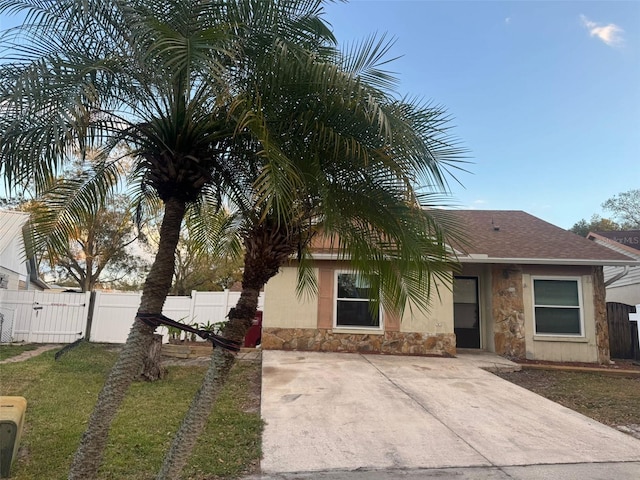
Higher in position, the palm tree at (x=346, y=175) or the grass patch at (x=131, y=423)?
the palm tree at (x=346, y=175)

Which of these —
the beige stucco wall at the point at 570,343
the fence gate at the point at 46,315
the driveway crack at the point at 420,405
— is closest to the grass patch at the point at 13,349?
the fence gate at the point at 46,315

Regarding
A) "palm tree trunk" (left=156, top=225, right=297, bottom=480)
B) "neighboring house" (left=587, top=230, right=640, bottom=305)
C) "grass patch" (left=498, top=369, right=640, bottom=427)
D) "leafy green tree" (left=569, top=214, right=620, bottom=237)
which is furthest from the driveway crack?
"leafy green tree" (left=569, top=214, right=620, bottom=237)

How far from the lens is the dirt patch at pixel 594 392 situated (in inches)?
266

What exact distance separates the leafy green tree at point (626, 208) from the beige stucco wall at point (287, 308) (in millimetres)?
33080

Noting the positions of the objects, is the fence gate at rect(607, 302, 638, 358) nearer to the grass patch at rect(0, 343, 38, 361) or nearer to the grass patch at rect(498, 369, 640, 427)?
the grass patch at rect(498, 369, 640, 427)

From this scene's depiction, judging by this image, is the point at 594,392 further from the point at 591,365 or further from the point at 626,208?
the point at 626,208

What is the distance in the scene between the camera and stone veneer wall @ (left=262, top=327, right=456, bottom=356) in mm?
11359

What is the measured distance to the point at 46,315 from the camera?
13414mm

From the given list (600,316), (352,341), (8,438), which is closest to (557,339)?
(600,316)

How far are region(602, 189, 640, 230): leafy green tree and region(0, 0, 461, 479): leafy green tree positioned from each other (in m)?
38.1

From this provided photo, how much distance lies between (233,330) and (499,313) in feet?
33.6

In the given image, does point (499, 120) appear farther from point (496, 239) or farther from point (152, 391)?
point (152, 391)

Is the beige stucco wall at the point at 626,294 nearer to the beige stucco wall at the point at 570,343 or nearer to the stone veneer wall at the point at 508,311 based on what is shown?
the beige stucco wall at the point at 570,343

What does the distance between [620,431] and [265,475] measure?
5.21 meters
